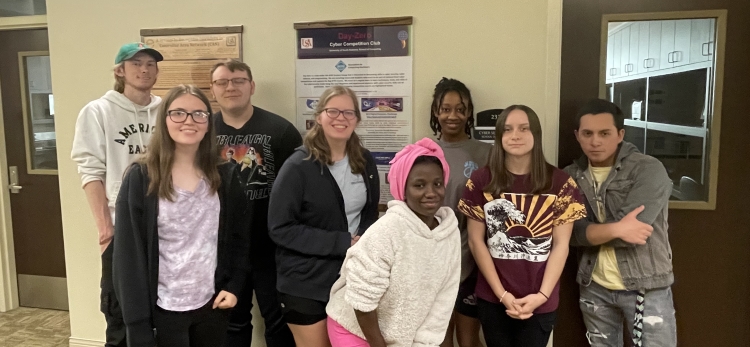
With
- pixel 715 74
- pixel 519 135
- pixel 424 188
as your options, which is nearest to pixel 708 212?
pixel 715 74

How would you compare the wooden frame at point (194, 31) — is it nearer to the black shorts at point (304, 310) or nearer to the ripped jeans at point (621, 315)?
the black shorts at point (304, 310)

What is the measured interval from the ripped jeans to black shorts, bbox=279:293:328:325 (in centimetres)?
111

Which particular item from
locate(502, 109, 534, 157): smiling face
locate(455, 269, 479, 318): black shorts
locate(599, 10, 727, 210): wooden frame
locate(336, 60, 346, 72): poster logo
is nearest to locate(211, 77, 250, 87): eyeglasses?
locate(336, 60, 346, 72): poster logo

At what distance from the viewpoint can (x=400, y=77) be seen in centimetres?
242

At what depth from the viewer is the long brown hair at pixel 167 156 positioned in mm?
1591

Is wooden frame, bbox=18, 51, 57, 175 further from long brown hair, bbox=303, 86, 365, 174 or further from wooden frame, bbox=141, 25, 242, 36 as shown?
long brown hair, bbox=303, 86, 365, 174

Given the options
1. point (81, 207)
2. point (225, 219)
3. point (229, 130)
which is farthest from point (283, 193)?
point (81, 207)

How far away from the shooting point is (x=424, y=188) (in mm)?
1498

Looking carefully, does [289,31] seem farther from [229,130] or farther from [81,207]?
[81,207]

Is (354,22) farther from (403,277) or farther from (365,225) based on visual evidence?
(403,277)

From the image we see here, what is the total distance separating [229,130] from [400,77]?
862mm

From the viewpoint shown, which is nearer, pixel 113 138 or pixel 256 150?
pixel 113 138

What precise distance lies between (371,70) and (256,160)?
724 millimetres

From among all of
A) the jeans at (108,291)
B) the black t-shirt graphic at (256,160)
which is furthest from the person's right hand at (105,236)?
the black t-shirt graphic at (256,160)
